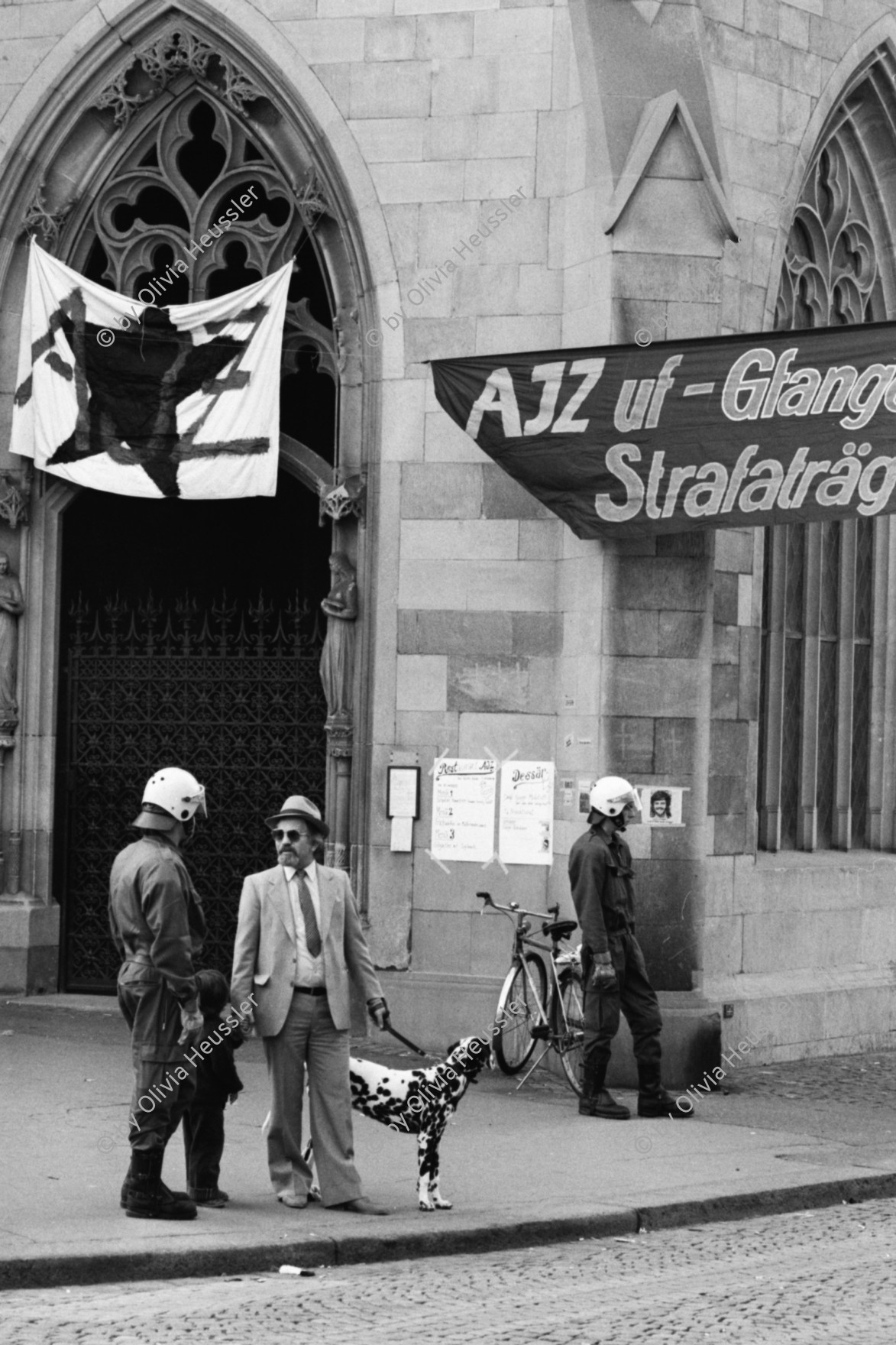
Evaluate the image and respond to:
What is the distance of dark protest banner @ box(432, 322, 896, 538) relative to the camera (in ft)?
43.7

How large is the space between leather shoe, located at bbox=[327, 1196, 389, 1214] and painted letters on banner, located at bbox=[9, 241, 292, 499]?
6.88 meters

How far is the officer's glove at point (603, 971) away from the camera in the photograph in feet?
41.1

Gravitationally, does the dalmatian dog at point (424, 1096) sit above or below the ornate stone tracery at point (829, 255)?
below

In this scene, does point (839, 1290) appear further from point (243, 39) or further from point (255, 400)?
point (243, 39)

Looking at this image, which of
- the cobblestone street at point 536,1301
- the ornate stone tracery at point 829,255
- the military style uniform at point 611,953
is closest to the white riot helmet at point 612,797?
the military style uniform at point 611,953

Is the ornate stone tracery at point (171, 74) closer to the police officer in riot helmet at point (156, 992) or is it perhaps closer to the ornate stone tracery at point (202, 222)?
the ornate stone tracery at point (202, 222)

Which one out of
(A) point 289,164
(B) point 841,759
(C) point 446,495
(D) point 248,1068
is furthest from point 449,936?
(A) point 289,164

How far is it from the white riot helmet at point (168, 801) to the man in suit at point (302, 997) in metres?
0.63

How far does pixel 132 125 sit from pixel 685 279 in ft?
15.3

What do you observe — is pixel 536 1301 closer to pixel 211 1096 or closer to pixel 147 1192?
pixel 147 1192

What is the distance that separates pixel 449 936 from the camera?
14.7 m

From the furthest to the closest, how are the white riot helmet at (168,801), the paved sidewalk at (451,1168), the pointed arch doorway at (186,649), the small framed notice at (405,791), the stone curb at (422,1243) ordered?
the pointed arch doorway at (186,649) → the small framed notice at (405,791) → the white riot helmet at (168,801) → the paved sidewalk at (451,1168) → the stone curb at (422,1243)

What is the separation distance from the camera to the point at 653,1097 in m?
12.7

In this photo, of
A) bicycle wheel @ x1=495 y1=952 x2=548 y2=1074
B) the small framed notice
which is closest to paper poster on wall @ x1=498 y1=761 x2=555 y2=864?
the small framed notice
